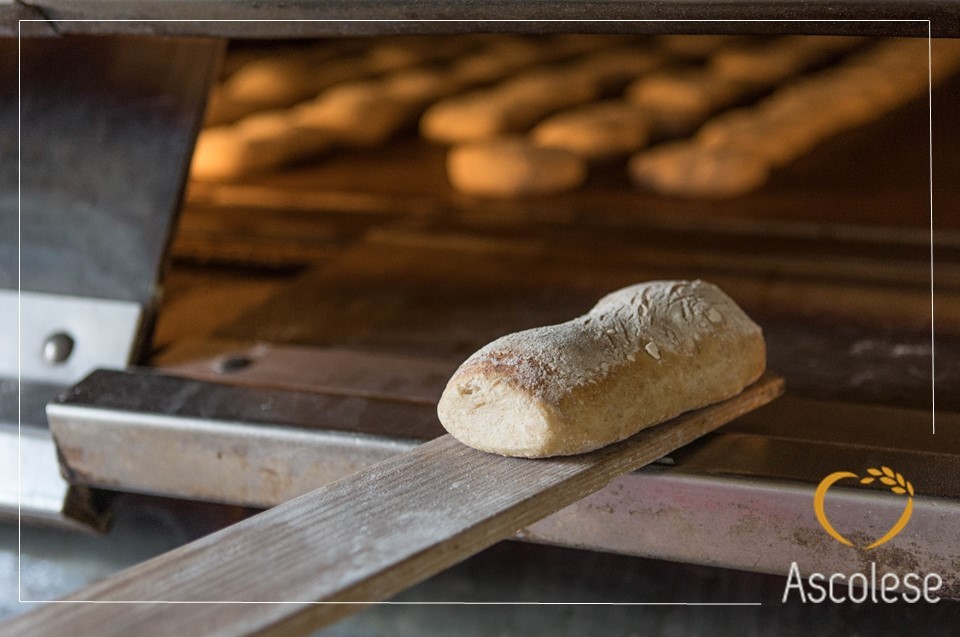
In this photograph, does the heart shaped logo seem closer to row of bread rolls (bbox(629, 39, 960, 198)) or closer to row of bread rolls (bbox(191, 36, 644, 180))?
row of bread rolls (bbox(629, 39, 960, 198))

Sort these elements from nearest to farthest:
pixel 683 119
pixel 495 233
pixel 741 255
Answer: pixel 741 255
pixel 495 233
pixel 683 119

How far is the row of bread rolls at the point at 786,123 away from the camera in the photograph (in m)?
1.89

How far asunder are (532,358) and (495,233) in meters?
0.94

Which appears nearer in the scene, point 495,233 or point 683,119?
point 495,233

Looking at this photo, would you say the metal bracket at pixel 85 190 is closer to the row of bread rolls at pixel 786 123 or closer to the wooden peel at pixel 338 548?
the wooden peel at pixel 338 548

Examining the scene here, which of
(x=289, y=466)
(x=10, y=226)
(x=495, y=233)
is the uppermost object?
(x=10, y=226)

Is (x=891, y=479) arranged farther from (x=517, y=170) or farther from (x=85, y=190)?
(x=517, y=170)

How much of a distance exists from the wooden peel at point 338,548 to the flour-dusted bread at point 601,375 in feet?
0.06

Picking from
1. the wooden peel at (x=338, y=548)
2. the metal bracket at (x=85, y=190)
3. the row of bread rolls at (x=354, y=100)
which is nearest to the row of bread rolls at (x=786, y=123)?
the row of bread rolls at (x=354, y=100)

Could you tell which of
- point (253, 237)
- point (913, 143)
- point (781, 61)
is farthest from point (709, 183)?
point (781, 61)

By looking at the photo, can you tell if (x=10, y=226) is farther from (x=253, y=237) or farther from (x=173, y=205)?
(x=253, y=237)

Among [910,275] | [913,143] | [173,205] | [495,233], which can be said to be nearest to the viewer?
[173,205]

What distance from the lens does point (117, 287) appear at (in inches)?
47.5

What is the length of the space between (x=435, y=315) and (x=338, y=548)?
2.35 ft
